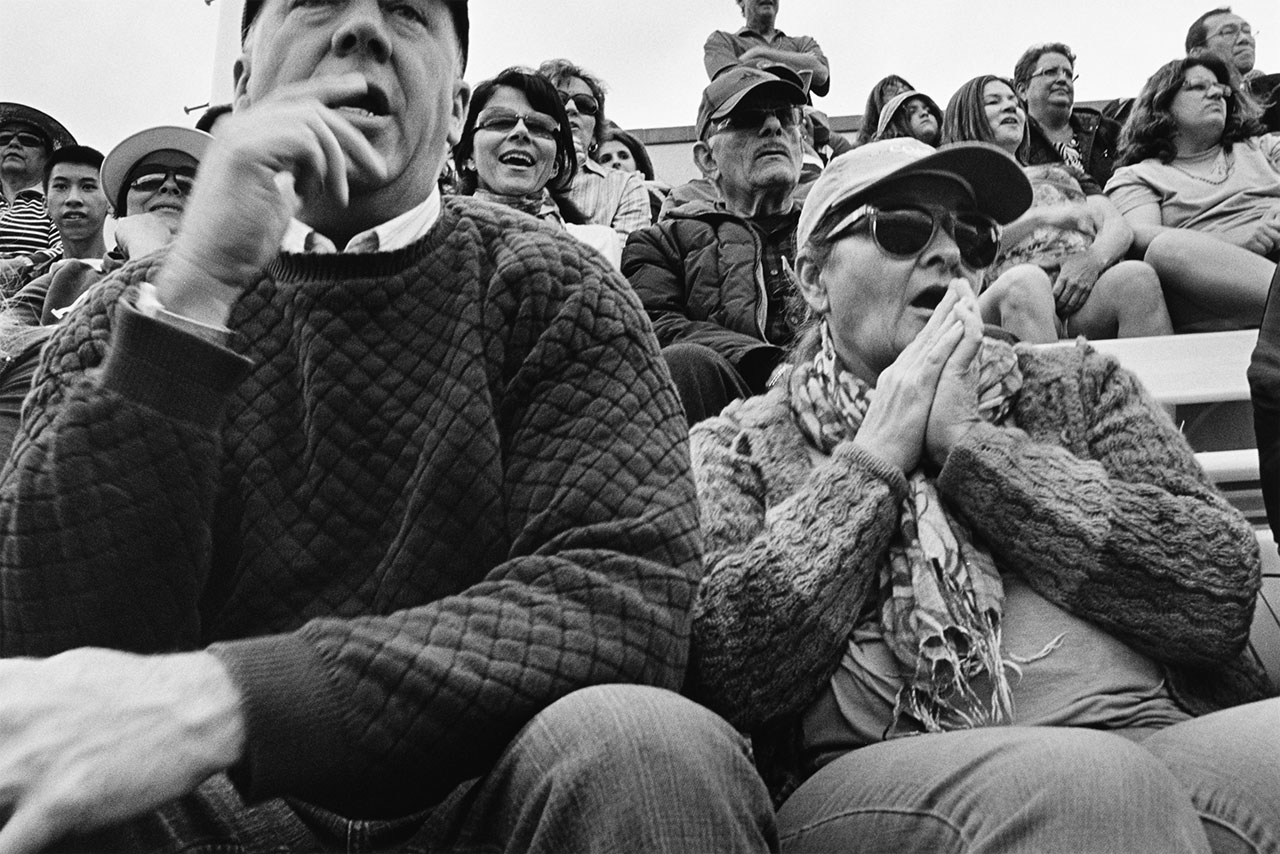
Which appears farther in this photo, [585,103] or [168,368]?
[585,103]

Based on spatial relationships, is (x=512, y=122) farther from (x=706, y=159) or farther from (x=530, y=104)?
(x=706, y=159)

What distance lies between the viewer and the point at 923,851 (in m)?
1.60

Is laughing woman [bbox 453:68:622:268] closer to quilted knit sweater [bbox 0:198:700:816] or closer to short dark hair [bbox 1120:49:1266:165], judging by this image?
short dark hair [bbox 1120:49:1266:165]

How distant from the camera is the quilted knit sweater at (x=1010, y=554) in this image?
1.90m

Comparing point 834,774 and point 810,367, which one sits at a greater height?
point 810,367

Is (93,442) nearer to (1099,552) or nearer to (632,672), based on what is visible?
(632,672)

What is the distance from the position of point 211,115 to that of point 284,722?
3915 millimetres

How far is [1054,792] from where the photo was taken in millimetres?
1498

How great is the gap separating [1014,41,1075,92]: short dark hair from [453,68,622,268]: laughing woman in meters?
2.70

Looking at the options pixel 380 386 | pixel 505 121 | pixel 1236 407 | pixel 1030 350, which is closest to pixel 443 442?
pixel 380 386

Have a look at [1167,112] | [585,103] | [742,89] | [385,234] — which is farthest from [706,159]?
[385,234]

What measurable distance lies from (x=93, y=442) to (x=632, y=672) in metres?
0.63

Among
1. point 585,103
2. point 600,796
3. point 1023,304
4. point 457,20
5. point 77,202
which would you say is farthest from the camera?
point 585,103

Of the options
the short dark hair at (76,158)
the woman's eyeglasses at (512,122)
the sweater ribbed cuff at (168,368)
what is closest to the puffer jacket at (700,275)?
the woman's eyeglasses at (512,122)
